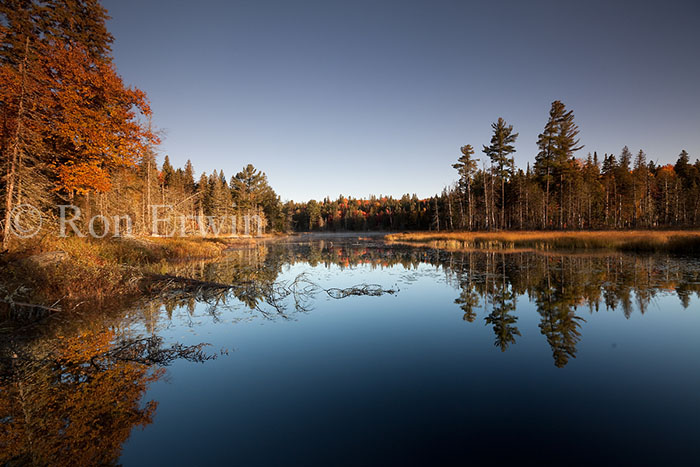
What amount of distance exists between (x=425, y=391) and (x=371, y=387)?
89cm

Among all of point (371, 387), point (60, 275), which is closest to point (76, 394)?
point (371, 387)

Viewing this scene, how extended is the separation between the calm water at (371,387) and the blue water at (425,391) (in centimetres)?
2

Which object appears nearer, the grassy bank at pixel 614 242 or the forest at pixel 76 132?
the forest at pixel 76 132

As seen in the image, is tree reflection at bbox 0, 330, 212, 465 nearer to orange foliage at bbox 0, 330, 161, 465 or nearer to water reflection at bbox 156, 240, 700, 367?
orange foliage at bbox 0, 330, 161, 465

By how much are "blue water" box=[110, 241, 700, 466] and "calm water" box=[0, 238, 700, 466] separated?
0.02 meters

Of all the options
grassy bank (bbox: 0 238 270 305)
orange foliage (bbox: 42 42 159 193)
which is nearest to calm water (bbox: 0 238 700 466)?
grassy bank (bbox: 0 238 270 305)

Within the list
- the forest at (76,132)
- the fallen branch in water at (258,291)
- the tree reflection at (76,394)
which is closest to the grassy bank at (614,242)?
the forest at (76,132)

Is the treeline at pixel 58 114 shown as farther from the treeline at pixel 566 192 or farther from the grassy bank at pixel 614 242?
the treeline at pixel 566 192

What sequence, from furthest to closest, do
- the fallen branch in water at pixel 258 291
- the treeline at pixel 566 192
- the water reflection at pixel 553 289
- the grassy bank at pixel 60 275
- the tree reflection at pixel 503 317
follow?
1. the treeline at pixel 566 192
2. the fallen branch in water at pixel 258 291
3. the grassy bank at pixel 60 275
4. the water reflection at pixel 553 289
5. the tree reflection at pixel 503 317

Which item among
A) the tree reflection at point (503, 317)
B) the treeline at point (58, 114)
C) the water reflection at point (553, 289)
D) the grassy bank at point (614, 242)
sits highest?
the treeline at point (58, 114)

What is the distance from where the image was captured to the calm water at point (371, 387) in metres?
3.46

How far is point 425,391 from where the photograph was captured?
186 inches

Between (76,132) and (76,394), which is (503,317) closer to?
(76,394)

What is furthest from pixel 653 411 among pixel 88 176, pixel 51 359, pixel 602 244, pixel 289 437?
pixel 602 244
